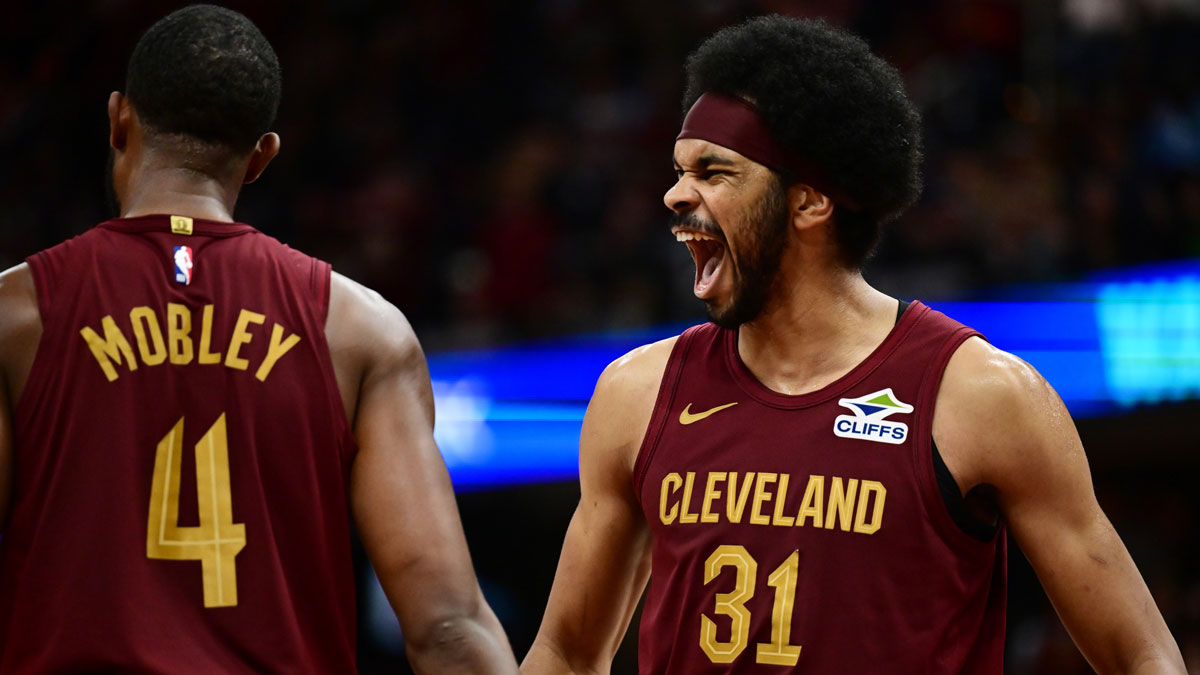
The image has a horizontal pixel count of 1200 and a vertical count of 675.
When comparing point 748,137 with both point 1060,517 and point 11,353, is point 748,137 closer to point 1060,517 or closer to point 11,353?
point 1060,517

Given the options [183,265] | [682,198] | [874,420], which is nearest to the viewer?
[183,265]

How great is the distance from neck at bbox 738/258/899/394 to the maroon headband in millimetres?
207

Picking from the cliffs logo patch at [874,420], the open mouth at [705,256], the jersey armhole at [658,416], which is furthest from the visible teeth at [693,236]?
the cliffs logo patch at [874,420]

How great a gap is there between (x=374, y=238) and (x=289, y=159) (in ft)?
3.78

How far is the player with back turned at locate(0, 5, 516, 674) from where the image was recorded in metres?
3.09

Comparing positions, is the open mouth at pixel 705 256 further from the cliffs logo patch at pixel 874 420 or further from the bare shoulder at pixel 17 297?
the bare shoulder at pixel 17 297

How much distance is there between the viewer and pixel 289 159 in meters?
11.8

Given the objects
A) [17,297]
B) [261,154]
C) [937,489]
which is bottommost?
[937,489]

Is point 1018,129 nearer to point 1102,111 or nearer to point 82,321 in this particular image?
point 1102,111

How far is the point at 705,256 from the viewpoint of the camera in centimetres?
377

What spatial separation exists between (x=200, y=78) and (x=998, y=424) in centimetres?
181

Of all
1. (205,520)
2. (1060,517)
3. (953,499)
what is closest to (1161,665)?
(1060,517)

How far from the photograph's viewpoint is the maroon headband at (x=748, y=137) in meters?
3.69

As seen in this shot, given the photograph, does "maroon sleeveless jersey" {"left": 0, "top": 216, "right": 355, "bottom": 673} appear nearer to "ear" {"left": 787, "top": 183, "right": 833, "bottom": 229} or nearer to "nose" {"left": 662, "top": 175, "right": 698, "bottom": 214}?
"nose" {"left": 662, "top": 175, "right": 698, "bottom": 214}
